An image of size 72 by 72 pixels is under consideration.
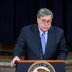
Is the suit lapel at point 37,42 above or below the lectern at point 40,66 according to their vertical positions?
above

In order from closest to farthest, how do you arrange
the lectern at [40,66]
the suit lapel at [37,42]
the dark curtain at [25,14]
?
the lectern at [40,66], the suit lapel at [37,42], the dark curtain at [25,14]

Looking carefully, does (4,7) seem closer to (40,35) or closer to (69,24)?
(69,24)

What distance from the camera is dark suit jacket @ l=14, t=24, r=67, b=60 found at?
11.7ft

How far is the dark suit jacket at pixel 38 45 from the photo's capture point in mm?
3566

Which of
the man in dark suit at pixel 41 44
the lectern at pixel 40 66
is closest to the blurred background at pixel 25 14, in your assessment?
the man in dark suit at pixel 41 44

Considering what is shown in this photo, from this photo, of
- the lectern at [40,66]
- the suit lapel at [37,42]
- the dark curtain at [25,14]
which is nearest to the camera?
the lectern at [40,66]

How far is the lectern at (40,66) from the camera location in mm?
3242

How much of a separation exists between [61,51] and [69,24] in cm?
170

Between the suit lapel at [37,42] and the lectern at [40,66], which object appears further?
the suit lapel at [37,42]

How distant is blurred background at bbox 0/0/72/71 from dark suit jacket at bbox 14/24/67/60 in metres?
1.59

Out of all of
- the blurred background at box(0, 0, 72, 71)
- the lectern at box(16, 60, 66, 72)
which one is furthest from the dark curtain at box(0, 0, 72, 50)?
the lectern at box(16, 60, 66, 72)

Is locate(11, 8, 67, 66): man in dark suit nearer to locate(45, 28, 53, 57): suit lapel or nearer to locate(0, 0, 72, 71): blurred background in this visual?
locate(45, 28, 53, 57): suit lapel

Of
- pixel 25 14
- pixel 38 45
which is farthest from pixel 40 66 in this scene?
pixel 25 14

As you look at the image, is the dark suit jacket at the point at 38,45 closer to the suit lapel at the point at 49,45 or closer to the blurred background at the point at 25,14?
the suit lapel at the point at 49,45
